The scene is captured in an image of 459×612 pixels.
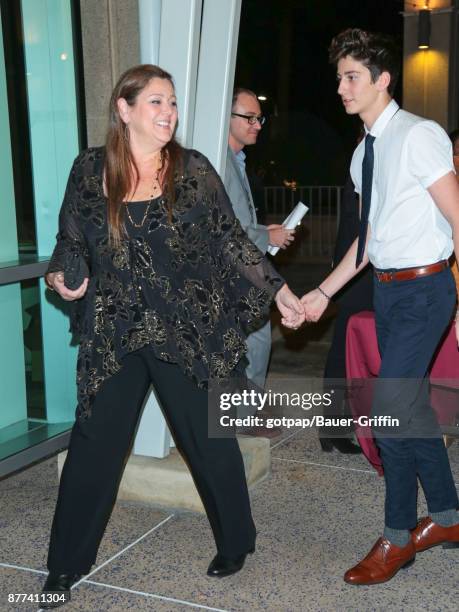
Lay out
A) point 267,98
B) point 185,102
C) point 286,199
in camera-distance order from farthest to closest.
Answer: point 267,98 < point 286,199 < point 185,102

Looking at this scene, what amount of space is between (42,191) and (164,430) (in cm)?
163

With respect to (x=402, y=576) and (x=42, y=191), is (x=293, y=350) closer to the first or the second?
(x=42, y=191)

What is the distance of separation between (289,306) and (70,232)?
3.12 feet

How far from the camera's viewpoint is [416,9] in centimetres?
1659

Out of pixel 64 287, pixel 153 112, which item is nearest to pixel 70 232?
pixel 64 287

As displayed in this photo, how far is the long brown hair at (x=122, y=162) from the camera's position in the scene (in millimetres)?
3244

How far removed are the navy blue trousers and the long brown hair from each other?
97 cm

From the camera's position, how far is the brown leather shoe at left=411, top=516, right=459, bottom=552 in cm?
364

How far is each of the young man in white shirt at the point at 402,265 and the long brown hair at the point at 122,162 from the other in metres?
0.80

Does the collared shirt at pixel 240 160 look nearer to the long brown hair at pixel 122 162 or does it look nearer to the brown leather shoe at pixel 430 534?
the long brown hair at pixel 122 162

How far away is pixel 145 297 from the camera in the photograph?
328 cm

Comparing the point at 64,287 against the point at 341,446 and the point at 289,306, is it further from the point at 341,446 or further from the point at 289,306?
the point at 341,446

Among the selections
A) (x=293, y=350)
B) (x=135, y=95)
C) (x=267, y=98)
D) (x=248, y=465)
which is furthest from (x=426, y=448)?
(x=267, y=98)

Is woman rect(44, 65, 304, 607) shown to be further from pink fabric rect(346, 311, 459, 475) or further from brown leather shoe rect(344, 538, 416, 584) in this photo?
pink fabric rect(346, 311, 459, 475)
